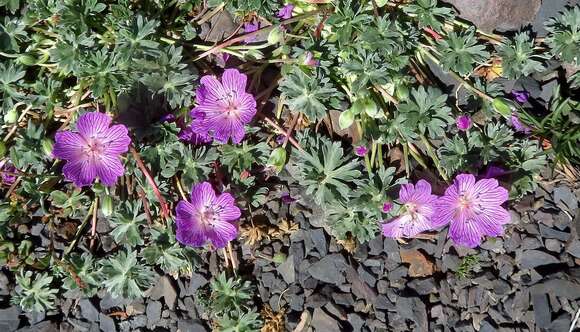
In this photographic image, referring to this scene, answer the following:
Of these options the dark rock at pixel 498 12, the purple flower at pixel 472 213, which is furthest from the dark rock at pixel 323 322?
the dark rock at pixel 498 12

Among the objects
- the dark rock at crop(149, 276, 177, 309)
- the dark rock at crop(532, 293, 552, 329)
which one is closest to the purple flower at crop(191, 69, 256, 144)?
the dark rock at crop(149, 276, 177, 309)

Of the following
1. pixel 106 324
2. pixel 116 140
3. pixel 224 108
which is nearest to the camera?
pixel 116 140

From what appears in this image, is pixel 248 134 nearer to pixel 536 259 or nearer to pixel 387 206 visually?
pixel 387 206

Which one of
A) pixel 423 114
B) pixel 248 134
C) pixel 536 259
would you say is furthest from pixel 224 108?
pixel 536 259

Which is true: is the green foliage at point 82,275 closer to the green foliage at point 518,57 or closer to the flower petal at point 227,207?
the flower petal at point 227,207

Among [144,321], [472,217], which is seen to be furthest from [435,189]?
[144,321]

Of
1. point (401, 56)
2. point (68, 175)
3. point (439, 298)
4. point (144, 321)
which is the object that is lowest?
point (144, 321)

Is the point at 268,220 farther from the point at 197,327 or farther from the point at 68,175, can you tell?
the point at 68,175
